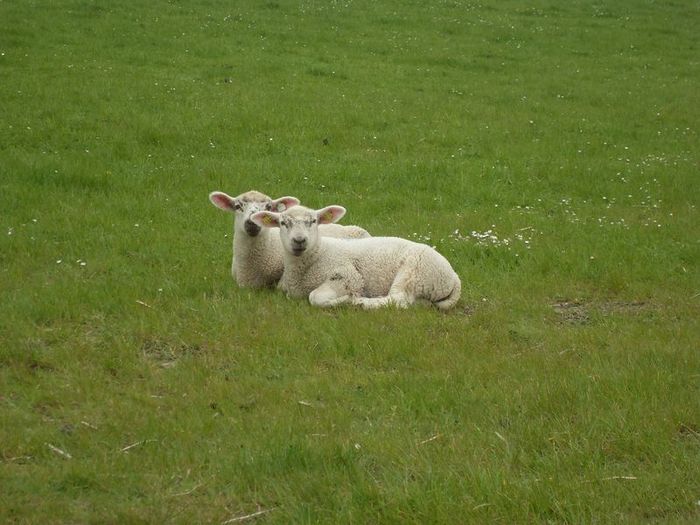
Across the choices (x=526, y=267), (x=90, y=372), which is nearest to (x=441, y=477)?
(x=90, y=372)

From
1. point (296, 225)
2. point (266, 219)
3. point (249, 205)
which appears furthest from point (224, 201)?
point (296, 225)

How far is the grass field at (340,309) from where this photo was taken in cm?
512

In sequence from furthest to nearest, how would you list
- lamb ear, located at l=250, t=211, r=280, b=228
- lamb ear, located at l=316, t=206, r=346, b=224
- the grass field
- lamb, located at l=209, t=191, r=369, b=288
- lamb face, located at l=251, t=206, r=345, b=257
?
lamb, located at l=209, t=191, r=369, b=288
lamb ear, located at l=316, t=206, r=346, b=224
lamb ear, located at l=250, t=211, r=280, b=228
lamb face, located at l=251, t=206, r=345, b=257
the grass field

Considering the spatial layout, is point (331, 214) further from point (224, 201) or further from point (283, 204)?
point (224, 201)

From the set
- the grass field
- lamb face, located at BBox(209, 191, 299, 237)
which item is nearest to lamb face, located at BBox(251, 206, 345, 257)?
lamb face, located at BBox(209, 191, 299, 237)

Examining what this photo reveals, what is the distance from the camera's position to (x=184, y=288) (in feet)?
30.2

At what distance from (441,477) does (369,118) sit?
44.4ft

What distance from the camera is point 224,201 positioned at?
380 inches

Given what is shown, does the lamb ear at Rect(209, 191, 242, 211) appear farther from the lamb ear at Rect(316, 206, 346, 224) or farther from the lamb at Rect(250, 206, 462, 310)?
the lamb ear at Rect(316, 206, 346, 224)

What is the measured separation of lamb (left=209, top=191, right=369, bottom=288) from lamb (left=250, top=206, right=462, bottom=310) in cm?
23

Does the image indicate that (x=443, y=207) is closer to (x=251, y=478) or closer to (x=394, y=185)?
(x=394, y=185)

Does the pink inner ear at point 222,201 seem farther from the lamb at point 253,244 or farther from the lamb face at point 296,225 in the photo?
the lamb face at point 296,225

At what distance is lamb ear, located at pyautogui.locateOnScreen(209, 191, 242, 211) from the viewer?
31.2 ft

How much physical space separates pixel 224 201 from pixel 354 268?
1.64 meters
